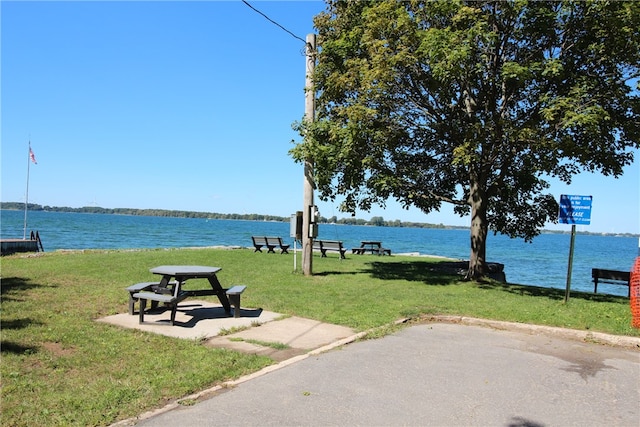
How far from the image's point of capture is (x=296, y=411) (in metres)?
4.07

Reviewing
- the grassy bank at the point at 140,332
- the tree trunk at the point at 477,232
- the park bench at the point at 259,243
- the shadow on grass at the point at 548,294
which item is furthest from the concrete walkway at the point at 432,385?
the park bench at the point at 259,243

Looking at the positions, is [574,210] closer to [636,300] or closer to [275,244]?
[636,300]

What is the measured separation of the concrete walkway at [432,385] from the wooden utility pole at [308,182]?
657cm

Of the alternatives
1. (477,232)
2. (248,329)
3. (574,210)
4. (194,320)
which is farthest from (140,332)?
(477,232)

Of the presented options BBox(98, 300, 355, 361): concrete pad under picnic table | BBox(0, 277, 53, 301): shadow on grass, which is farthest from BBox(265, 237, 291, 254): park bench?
BBox(98, 300, 355, 361): concrete pad under picnic table

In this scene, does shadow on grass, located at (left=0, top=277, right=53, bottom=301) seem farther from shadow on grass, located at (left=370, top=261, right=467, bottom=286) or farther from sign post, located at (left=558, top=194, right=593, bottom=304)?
sign post, located at (left=558, top=194, right=593, bottom=304)

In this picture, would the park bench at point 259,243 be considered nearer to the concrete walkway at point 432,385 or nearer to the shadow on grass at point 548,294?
the shadow on grass at point 548,294

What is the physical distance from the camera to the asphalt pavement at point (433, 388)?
3.99 meters

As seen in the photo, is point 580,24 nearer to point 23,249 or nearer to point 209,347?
point 209,347

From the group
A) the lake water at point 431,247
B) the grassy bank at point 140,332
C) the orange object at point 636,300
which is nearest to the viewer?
the grassy bank at point 140,332

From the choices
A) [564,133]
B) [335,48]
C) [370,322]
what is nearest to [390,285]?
[370,322]

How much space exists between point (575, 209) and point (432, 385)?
6.31m

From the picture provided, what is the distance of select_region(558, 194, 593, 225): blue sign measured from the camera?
30.7 feet

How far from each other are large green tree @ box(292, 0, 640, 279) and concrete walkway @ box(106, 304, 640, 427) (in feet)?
16.4
